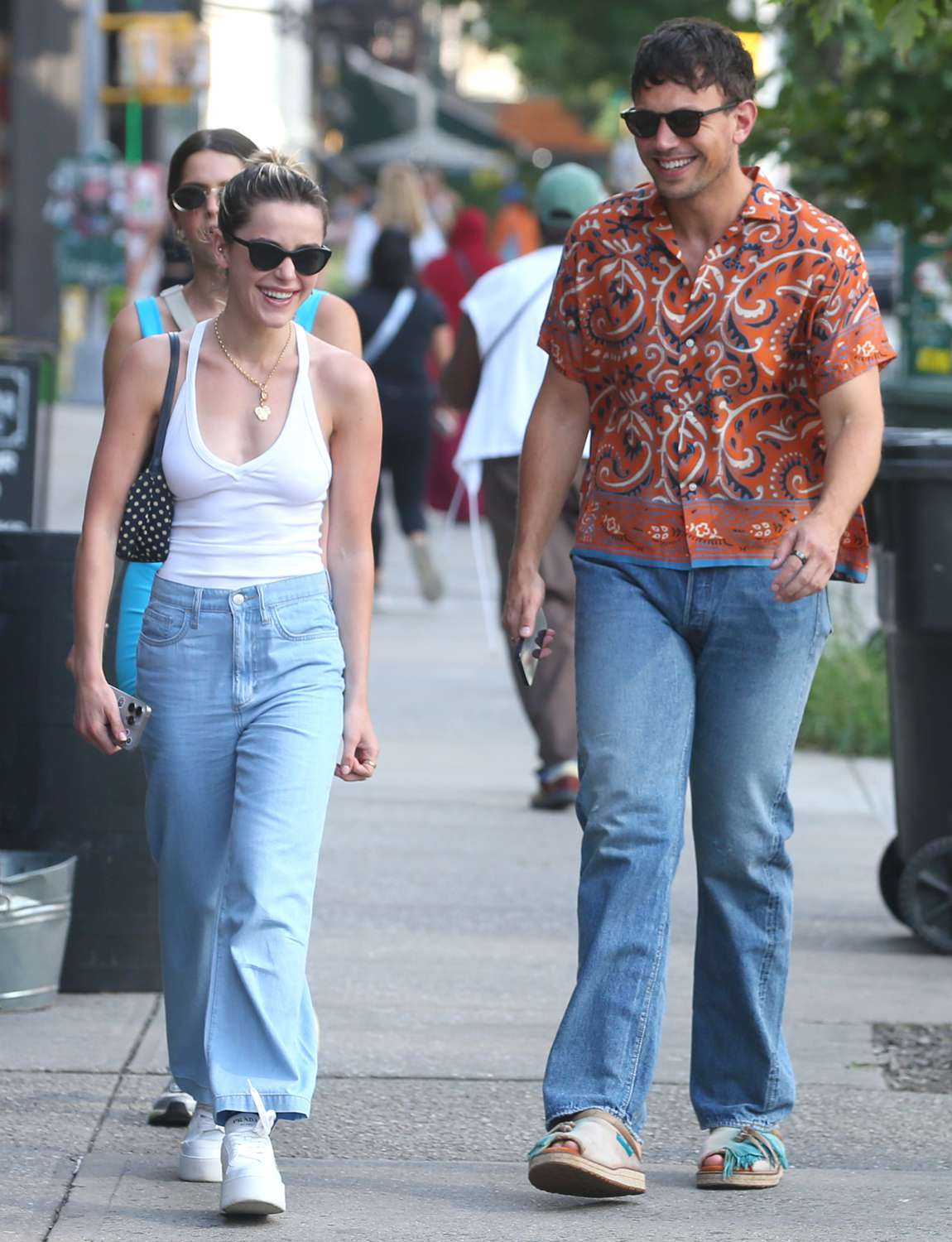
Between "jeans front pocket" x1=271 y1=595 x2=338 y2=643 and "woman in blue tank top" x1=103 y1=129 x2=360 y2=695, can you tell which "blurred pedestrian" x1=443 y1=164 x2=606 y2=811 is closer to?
"woman in blue tank top" x1=103 y1=129 x2=360 y2=695

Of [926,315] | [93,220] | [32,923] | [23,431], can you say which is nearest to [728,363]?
[32,923]

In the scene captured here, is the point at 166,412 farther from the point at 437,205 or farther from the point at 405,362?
the point at 437,205

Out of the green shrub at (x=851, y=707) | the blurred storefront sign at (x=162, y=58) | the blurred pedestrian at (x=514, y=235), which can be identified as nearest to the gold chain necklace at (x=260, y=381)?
the green shrub at (x=851, y=707)

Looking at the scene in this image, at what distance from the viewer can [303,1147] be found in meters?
4.59

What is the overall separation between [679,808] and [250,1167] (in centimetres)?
96

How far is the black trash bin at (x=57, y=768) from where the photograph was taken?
5.45 m

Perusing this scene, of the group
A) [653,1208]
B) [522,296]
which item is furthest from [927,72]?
[653,1208]

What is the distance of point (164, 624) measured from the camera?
4102mm

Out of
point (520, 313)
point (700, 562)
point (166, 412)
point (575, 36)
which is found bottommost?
point (700, 562)

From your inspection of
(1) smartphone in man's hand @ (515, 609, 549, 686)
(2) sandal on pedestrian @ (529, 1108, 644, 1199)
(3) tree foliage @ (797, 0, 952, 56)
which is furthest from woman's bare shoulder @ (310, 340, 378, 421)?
(3) tree foliage @ (797, 0, 952, 56)

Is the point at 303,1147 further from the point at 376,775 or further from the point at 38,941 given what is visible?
the point at 376,775

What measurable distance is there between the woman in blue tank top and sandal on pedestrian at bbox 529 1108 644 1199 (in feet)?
3.82

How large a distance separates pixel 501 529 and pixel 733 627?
160 inches

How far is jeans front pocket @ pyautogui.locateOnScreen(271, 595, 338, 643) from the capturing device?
4066mm
